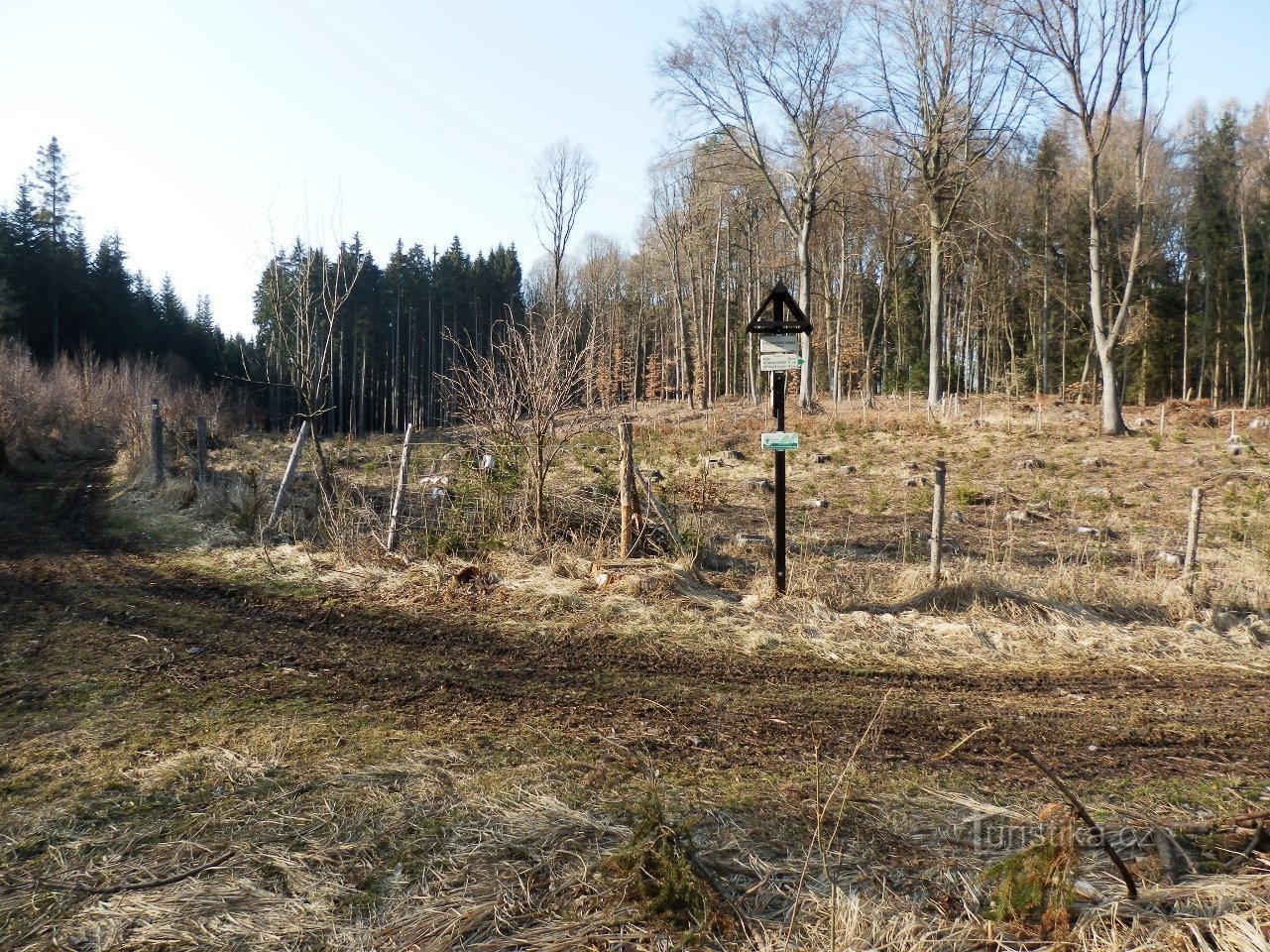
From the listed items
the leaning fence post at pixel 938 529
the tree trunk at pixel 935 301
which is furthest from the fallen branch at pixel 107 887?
the tree trunk at pixel 935 301

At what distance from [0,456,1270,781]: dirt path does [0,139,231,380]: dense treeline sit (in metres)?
32.9

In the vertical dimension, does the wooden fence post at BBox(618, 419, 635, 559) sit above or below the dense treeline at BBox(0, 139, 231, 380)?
below

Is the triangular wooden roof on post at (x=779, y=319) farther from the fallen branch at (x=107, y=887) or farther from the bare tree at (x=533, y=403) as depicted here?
the fallen branch at (x=107, y=887)

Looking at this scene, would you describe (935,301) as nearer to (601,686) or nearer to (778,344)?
(778,344)

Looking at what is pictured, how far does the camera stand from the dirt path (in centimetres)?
472

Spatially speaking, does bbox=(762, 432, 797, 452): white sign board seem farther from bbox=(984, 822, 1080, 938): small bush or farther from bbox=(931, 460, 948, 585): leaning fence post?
bbox=(984, 822, 1080, 938): small bush

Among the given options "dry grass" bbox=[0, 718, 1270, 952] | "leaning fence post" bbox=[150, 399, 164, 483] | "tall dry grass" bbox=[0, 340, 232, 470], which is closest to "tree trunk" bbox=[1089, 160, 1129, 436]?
"dry grass" bbox=[0, 718, 1270, 952]

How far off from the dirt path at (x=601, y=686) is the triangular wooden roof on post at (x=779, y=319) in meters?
3.53

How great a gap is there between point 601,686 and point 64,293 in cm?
4762

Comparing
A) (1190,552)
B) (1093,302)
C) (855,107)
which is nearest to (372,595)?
(1190,552)

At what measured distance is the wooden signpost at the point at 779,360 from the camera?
809cm

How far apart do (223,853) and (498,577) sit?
18.0ft

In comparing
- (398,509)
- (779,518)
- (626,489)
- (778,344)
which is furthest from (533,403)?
(779,518)

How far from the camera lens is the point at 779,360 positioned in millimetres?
8117
